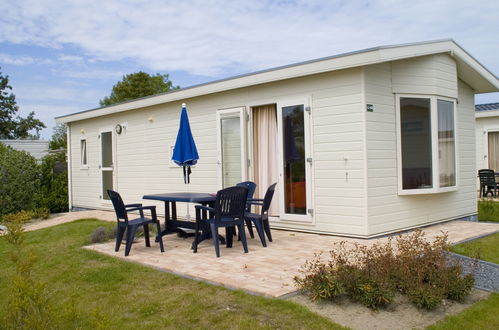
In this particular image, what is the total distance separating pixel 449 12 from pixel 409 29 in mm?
2279

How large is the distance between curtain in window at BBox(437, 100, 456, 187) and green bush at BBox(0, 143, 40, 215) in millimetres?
9982

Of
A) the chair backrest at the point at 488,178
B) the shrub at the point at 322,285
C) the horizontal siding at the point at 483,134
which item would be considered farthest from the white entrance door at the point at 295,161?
the horizontal siding at the point at 483,134

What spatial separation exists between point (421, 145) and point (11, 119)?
3631 cm

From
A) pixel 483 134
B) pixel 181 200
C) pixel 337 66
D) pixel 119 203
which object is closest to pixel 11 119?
pixel 483 134

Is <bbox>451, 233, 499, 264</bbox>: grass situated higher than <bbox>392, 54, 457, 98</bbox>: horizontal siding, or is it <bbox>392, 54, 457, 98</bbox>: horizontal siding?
<bbox>392, 54, 457, 98</bbox>: horizontal siding

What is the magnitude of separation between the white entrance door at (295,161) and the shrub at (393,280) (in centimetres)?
300

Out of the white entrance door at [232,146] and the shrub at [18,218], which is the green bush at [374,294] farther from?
the white entrance door at [232,146]

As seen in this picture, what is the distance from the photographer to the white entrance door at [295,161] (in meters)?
7.10

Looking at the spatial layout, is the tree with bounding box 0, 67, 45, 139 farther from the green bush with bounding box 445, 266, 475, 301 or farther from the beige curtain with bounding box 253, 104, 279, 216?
the green bush with bounding box 445, 266, 475, 301

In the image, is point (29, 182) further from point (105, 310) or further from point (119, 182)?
point (105, 310)

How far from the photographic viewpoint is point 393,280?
391 centimetres

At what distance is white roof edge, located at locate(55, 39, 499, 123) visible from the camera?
6.22 metres

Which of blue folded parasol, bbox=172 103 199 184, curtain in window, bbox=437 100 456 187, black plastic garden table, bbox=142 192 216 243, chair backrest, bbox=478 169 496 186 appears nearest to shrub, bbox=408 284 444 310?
black plastic garden table, bbox=142 192 216 243

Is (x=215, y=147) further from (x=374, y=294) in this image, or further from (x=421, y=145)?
(x=374, y=294)
